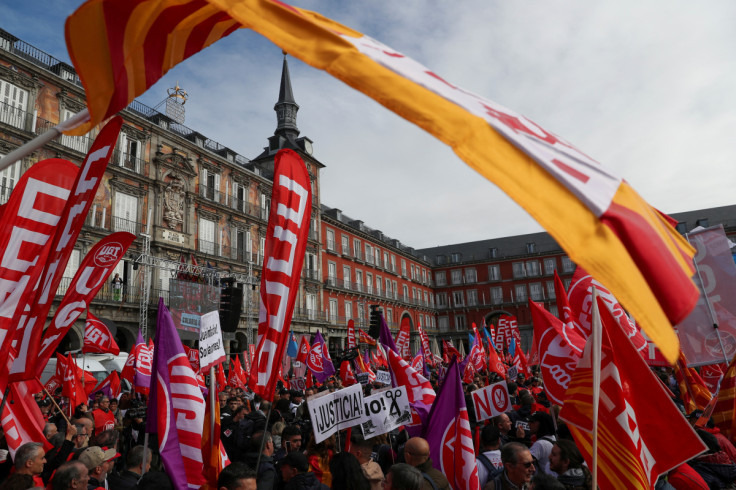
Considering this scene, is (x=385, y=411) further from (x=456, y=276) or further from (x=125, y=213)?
(x=456, y=276)

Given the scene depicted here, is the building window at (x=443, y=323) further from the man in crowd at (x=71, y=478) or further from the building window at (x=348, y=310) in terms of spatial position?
the man in crowd at (x=71, y=478)

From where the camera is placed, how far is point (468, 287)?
184 ft

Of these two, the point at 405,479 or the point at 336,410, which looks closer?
the point at 405,479

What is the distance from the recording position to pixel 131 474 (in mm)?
4035

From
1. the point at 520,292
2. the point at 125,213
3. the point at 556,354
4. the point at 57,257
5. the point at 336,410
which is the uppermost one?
the point at 125,213

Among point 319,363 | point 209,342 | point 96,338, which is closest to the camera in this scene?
point 209,342

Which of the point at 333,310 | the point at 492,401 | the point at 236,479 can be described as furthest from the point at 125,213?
the point at 236,479

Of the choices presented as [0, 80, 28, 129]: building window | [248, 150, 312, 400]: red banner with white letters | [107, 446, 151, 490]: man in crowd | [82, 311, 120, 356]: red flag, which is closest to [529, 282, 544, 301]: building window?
[0, 80, 28, 129]: building window

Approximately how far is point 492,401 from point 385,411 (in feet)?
5.30

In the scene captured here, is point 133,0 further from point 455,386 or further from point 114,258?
point 455,386

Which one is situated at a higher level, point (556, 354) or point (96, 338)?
point (96, 338)

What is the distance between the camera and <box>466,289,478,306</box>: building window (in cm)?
5525

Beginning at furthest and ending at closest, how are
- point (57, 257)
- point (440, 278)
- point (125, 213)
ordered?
point (440, 278), point (125, 213), point (57, 257)

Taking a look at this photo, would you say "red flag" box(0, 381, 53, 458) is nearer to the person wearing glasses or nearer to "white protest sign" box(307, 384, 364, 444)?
"white protest sign" box(307, 384, 364, 444)
